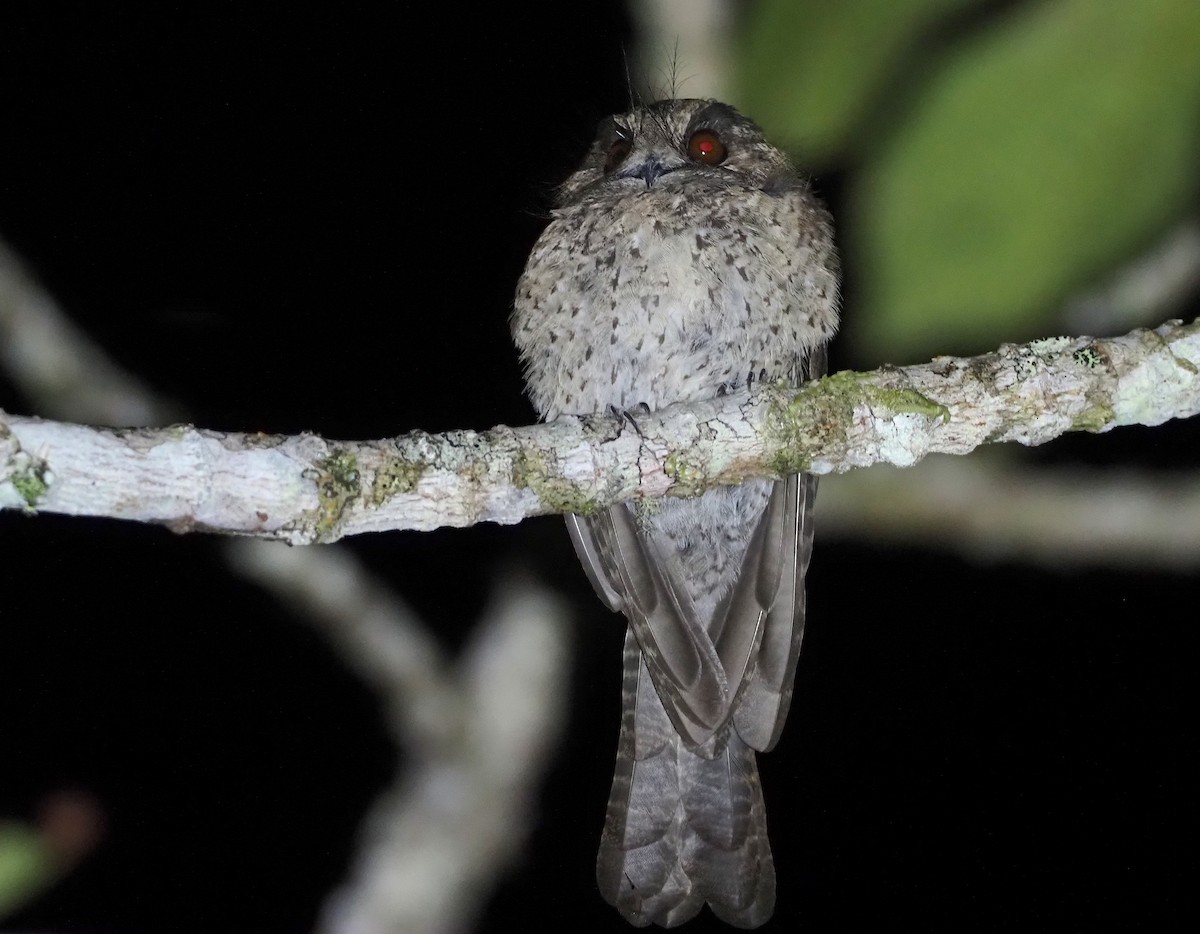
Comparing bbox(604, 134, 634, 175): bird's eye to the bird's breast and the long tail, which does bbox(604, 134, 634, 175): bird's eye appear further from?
the long tail

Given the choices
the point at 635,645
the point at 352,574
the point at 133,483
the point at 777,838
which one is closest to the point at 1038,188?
the point at 133,483

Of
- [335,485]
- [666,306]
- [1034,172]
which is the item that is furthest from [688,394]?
[1034,172]

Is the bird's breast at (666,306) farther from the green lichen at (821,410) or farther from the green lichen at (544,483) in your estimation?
the green lichen at (544,483)

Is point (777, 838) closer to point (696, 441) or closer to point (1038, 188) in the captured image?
point (696, 441)

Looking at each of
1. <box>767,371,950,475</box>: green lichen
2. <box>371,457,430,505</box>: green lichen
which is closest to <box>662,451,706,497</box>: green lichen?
<box>767,371,950,475</box>: green lichen

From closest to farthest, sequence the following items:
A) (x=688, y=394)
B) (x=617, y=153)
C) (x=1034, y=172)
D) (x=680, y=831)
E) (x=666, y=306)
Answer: (x=1034, y=172)
(x=666, y=306)
(x=688, y=394)
(x=680, y=831)
(x=617, y=153)

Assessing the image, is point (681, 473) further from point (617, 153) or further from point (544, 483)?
point (617, 153)

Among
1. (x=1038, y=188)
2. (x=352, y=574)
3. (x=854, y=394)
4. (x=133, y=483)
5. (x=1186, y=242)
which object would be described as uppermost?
(x=1186, y=242)
